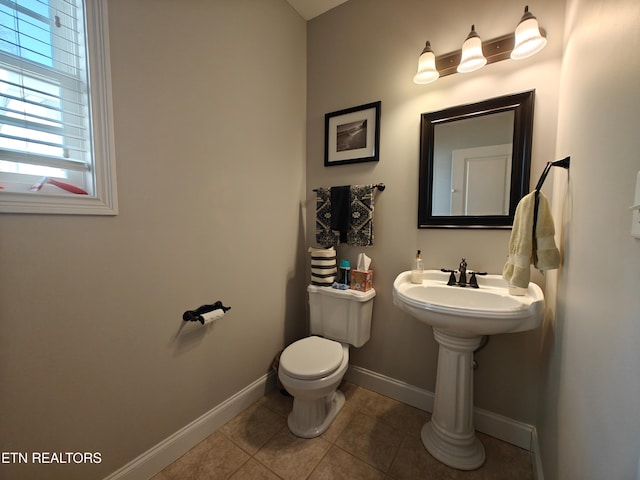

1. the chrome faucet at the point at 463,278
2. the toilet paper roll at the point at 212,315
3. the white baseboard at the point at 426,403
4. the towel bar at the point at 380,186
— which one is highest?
the towel bar at the point at 380,186

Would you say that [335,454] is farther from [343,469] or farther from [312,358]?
[312,358]

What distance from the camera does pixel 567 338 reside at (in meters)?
0.87

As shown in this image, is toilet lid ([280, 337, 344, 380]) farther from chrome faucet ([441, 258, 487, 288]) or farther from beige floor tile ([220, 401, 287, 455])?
chrome faucet ([441, 258, 487, 288])

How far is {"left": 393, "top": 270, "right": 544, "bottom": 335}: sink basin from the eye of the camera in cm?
102

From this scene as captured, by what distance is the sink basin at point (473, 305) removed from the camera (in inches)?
40.1

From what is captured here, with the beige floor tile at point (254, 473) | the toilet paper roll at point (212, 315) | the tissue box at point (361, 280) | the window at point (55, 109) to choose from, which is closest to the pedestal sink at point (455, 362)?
the tissue box at point (361, 280)

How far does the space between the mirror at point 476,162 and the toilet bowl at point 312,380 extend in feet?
3.08

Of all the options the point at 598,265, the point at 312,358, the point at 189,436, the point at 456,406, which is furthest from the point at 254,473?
the point at 598,265

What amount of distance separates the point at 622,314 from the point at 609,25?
28.2 inches

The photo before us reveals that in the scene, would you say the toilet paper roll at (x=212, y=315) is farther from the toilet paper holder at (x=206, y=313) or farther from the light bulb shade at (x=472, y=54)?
the light bulb shade at (x=472, y=54)

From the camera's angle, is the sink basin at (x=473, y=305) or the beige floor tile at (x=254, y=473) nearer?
the sink basin at (x=473, y=305)

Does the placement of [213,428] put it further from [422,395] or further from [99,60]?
[99,60]

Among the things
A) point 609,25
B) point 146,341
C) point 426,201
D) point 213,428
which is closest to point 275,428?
point 213,428

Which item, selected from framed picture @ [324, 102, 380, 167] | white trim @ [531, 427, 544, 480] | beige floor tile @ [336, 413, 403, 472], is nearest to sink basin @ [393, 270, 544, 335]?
white trim @ [531, 427, 544, 480]
